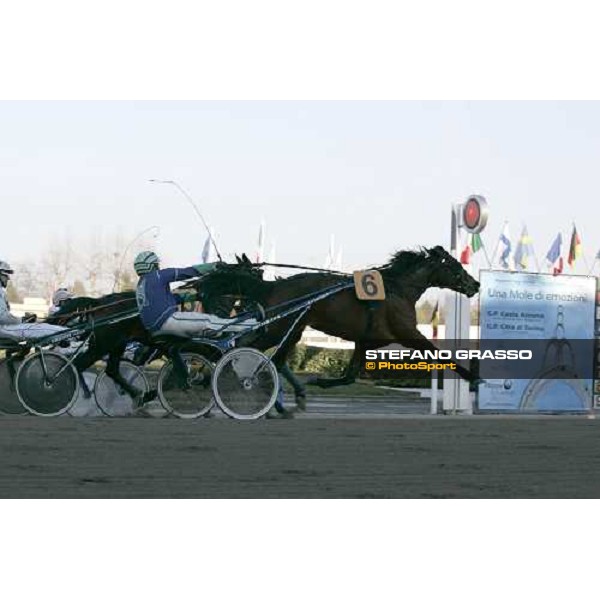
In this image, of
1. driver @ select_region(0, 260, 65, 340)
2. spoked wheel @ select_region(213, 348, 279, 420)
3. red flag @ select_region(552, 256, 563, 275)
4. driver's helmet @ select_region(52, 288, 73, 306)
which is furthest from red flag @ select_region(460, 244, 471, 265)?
red flag @ select_region(552, 256, 563, 275)

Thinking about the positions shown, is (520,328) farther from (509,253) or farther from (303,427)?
(509,253)

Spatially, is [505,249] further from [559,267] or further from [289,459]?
[289,459]

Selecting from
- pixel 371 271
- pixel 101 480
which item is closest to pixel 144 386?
pixel 371 271

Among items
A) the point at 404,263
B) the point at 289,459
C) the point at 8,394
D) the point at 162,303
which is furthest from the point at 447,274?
the point at 289,459

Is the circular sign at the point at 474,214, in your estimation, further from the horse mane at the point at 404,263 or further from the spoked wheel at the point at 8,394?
the spoked wheel at the point at 8,394

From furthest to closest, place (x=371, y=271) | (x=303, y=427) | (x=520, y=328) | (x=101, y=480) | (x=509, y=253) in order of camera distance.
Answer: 1. (x=509, y=253)
2. (x=520, y=328)
3. (x=371, y=271)
4. (x=303, y=427)
5. (x=101, y=480)

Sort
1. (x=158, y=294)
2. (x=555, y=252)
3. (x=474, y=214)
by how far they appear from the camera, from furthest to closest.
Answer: (x=555, y=252)
(x=474, y=214)
(x=158, y=294)

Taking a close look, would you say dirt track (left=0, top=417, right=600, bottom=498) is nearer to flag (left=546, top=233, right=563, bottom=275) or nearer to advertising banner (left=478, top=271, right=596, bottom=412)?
advertising banner (left=478, top=271, right=596, bottom=412)

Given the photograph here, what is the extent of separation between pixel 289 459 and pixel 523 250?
77.9ft

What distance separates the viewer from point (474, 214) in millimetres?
22875

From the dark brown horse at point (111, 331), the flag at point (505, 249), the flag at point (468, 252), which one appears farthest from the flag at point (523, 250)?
the dark brown horse at point (111, 331)

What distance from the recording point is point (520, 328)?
22.5 meters

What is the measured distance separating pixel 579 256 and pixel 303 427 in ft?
77.5

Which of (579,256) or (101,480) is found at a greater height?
(579,256)
